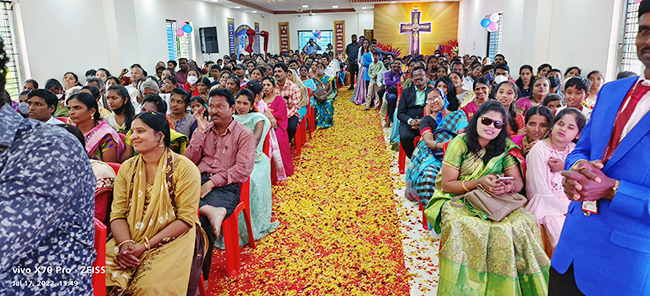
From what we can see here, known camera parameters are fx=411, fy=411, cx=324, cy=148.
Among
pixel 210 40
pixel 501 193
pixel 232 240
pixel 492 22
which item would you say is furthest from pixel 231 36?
pixel 501 193

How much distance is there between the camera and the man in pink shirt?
101 inches

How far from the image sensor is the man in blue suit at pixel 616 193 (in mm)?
1041

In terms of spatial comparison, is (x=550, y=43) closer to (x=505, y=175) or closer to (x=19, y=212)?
(x=505, y=175)

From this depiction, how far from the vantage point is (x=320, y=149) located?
562cm

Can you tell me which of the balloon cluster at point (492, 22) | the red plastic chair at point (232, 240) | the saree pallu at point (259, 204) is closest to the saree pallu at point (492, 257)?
the red plastic chair at point (232, 240)

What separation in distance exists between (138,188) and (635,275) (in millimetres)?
1901

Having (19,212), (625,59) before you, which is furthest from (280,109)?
(625,59)

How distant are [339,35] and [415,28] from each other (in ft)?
17.0

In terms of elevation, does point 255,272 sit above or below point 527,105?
below

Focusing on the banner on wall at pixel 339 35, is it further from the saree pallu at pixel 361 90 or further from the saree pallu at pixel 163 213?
the saree pallu at pixel 163 213

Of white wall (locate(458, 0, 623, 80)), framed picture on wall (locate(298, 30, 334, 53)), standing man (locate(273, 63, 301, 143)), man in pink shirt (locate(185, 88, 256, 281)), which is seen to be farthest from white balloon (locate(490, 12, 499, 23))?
framed picture on wall (locate(298, 30, 334, 53))

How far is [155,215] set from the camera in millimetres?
1918

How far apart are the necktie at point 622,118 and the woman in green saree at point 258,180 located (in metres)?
2.28

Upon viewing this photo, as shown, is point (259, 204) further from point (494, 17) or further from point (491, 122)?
point (494, 17)
